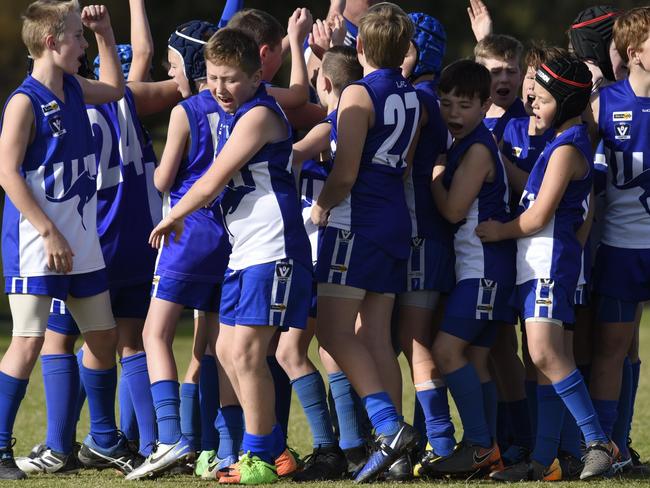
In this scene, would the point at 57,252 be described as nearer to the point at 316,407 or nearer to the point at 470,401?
the point at 316,407

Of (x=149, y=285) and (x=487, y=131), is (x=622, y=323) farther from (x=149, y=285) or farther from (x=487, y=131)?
(x=149, y=285)

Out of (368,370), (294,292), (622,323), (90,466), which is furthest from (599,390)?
(90,466)

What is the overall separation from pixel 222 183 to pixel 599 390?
188 cm

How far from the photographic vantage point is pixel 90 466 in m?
5.69

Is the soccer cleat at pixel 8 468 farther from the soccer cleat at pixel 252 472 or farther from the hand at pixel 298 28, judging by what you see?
the hand at pixel 298 28

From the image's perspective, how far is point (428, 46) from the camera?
5930mm

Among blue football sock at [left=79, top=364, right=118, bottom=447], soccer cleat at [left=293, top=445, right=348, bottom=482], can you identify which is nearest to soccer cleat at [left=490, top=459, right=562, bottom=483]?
soccer cleat at [left=293, top=445, right=348, bottom=482]

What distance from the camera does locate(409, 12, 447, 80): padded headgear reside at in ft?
19.3

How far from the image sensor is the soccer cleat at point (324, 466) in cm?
514

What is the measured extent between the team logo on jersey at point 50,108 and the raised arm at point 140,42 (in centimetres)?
77

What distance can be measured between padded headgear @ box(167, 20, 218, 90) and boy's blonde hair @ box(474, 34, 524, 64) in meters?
1.24

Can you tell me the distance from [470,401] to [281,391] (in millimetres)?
937

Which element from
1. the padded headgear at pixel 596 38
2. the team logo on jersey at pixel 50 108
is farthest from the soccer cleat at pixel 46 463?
the padded headgear at pixel 596 38

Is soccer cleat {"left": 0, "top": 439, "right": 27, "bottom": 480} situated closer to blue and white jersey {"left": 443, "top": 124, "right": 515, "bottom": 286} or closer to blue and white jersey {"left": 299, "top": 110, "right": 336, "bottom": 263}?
blue and white jersey {"left": 299, "top": 110, "right": 336, "bottom": 263}
